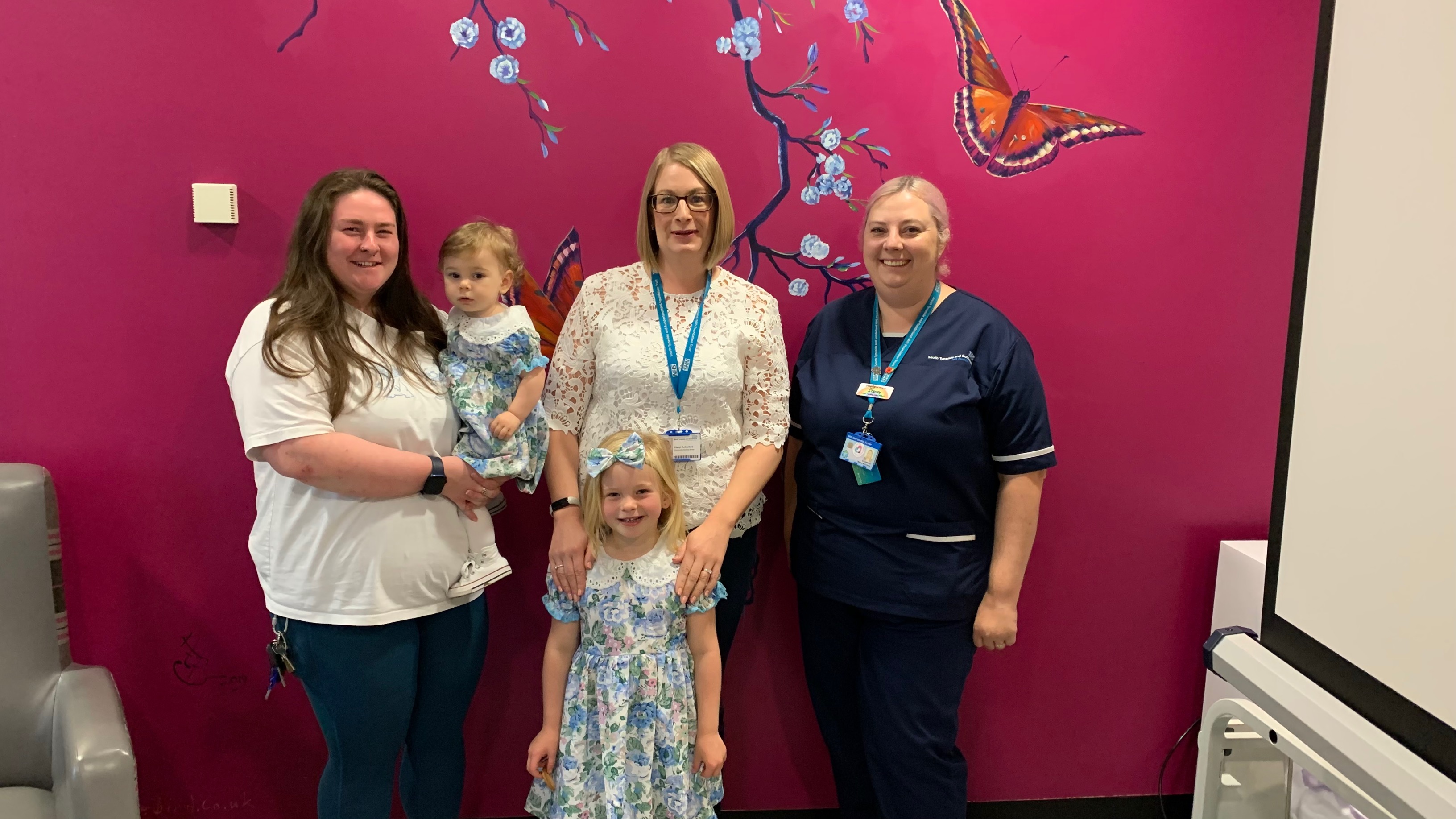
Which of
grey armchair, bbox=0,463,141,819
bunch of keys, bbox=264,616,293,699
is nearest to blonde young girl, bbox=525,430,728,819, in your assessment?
bunch of keys, bbox=264,616,293,699

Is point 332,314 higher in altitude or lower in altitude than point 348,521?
higher

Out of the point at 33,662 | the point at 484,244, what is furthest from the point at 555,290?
the point at 33,662

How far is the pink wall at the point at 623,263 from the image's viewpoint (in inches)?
74.5

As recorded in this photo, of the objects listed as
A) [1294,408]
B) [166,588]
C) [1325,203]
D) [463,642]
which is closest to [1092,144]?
[1325,203]

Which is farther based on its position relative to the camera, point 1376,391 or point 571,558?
point 571,558

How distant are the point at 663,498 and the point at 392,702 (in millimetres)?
642

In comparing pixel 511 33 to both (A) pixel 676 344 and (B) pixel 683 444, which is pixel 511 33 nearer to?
(A) pixel 676 344

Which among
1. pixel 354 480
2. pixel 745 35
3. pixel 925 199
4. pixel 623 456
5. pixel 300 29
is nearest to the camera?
pixel 354 480

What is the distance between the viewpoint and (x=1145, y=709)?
241 centimetres

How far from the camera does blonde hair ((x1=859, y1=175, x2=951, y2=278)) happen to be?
179 cm

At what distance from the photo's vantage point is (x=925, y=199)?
178cm

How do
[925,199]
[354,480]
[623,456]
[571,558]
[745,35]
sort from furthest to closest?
1. [745,35]
2. [925,199]
3. [571,558]
4. [623,456]
5. [354,480]

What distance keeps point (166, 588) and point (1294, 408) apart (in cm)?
246

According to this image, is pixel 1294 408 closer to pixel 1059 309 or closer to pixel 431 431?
pixel 1059 309
